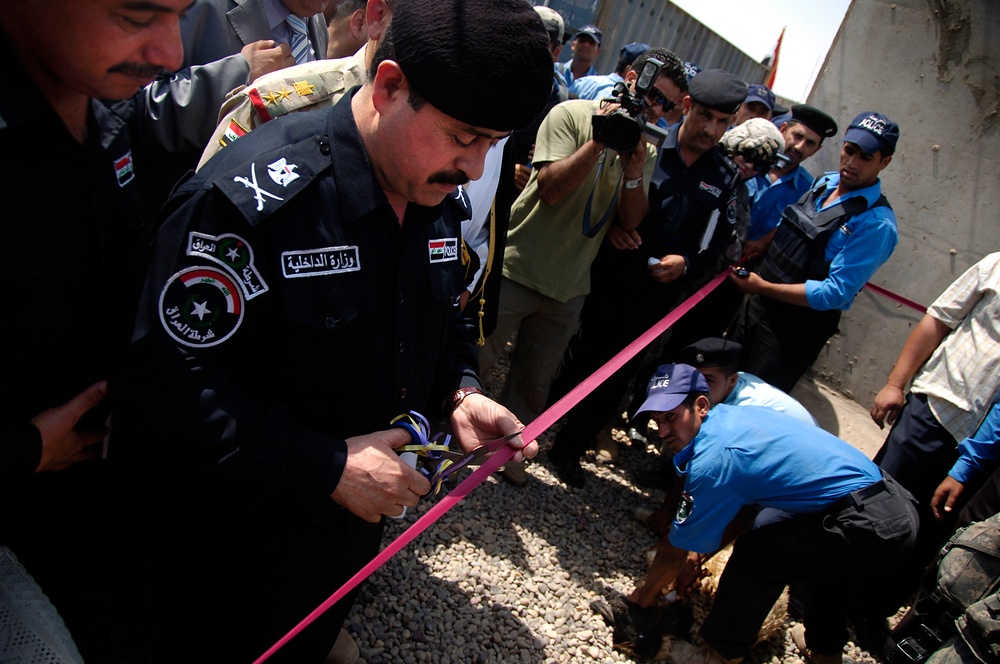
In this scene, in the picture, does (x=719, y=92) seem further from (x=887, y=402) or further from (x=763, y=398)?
(x=887, y=402)

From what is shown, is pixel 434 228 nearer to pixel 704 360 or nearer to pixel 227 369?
pixel 227 369

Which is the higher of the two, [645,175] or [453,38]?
[453,38]

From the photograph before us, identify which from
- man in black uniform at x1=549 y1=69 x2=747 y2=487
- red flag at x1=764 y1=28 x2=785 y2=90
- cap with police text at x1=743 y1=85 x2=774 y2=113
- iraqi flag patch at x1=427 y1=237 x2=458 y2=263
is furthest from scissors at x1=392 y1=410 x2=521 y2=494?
red flag at x1=764 y1=28 x2=785 y2=90

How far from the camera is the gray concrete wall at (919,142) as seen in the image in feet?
16.3

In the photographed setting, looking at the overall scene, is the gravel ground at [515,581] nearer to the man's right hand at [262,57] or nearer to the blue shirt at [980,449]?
the blue shirt at [980,449]

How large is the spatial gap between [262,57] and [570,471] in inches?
116

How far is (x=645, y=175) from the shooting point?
3.65m

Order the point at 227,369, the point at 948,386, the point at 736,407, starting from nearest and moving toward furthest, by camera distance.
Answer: the point at 227,369, the point at 736,407, the point at 948,386

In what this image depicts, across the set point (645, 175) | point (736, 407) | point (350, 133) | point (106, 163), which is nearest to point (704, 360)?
point (736, 407)

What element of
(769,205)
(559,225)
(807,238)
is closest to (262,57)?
(559,225)

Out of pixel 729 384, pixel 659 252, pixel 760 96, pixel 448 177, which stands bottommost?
pixel 729 384

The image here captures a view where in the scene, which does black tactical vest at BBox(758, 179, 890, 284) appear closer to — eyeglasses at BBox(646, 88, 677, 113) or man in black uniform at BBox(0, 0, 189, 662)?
eyeglasses at BBox(646, 88, 677, 113)

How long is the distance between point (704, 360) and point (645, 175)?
1.11 metres

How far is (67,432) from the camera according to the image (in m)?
1.41
